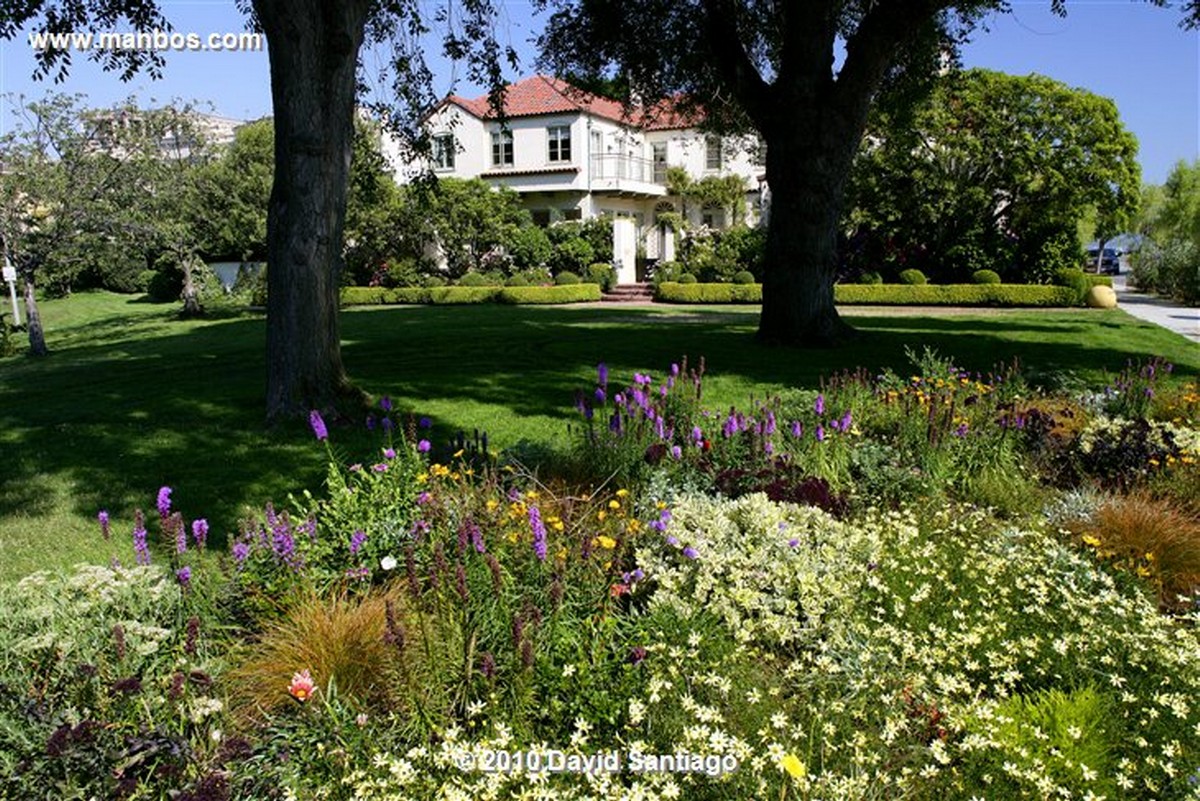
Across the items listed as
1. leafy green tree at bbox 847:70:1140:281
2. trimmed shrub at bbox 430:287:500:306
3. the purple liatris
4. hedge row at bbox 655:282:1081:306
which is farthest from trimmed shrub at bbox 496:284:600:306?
the purple liatris

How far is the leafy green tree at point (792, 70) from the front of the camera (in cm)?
1264

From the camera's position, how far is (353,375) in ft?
35.3

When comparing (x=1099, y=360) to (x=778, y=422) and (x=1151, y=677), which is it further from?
(x=1151, y=677)

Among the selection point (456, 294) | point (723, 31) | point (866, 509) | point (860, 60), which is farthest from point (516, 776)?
point (456, 294)

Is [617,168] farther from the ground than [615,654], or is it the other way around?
[617,168]

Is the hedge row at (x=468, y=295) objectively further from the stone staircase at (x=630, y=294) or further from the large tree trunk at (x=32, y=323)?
the large tree trunk at (x=32, y=323)

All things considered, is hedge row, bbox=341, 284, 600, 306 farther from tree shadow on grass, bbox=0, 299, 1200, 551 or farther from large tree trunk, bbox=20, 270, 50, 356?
large tree trunk, bbox=20, 270, 50, 356

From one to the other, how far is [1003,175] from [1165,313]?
284 inches

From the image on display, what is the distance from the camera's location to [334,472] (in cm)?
388

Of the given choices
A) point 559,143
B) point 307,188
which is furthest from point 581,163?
point 307,188

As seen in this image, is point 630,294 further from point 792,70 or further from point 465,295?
point 792,70

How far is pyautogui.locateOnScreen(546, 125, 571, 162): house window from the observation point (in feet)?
128

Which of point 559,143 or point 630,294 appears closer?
point 630,294

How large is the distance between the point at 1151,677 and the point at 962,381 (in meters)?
5.22
